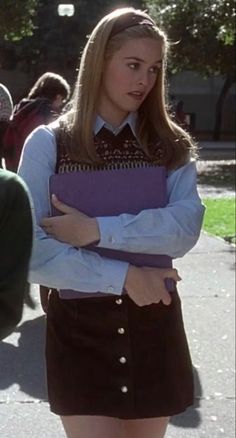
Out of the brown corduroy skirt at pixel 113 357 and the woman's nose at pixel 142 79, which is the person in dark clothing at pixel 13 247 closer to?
the brown corduroy skirt at pixel 113 357

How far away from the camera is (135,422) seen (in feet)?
10.1

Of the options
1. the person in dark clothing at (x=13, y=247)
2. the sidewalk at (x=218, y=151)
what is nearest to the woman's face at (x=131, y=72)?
the person in dark clothing at (x=13, y=247)

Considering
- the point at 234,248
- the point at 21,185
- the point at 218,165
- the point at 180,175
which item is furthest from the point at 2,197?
the point at 218,165

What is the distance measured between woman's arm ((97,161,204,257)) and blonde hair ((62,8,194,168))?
0.07 meters

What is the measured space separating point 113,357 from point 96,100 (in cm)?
Answer: 75

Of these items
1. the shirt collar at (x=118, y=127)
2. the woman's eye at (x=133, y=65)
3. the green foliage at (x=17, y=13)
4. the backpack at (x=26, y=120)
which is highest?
the woman's eye at (x=133, y=65)

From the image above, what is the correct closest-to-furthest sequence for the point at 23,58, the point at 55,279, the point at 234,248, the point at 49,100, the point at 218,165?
the point at 55,279 < the point at 49,100 < the point at 234,248 < the point at 218,165 < the point at 23,58

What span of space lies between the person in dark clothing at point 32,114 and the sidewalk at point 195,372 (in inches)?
47.2

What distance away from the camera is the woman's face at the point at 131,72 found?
302cm

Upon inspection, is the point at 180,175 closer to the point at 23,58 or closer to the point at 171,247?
the point at 171,247

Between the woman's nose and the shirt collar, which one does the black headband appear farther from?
the shirt collar

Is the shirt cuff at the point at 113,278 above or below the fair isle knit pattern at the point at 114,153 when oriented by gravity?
below

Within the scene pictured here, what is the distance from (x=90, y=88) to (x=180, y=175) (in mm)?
369

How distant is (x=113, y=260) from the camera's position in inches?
117
